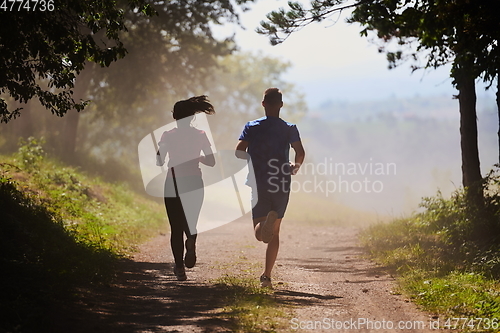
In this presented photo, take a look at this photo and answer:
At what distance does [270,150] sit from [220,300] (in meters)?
2.02

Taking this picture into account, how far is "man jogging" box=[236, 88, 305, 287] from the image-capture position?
683cm

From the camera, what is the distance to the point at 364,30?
8.48 m

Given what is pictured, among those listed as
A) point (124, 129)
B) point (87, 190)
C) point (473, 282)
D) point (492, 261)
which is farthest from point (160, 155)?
point (124, 129)

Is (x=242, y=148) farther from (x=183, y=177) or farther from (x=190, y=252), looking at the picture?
(x=190, y=252)

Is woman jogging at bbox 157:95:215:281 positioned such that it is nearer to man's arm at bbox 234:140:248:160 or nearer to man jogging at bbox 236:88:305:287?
man's arm at bbox 234:140:248:160

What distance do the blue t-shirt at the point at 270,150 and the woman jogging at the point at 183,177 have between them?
0.78 m

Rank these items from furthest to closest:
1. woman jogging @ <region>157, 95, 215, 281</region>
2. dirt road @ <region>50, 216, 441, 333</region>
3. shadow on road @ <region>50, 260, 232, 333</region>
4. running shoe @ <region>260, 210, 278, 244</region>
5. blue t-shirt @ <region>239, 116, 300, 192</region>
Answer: woman jogging @ <region>157, 95, 215, 281</region> → blue t-shirt @ <region>239, 116, 300, 192</region> → running shoe @ <region>260, 210, 278, 244</region> → dirt road @ <region>50, 216, 441, 333</region> → shadow on road @ <region>50, 260, 232, 333</region>

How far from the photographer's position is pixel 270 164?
22.5 feet

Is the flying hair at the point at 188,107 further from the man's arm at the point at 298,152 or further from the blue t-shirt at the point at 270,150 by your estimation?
the man's arm at the point at 298,152

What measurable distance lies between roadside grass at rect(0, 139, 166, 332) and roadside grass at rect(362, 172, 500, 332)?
13.7ft

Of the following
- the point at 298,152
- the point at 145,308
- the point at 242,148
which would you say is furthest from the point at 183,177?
the point at 145,308

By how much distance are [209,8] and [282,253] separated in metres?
13.3

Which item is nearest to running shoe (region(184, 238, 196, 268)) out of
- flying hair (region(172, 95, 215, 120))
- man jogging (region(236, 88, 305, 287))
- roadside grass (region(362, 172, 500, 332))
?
man jogging (region(236, 88, 305, 287))

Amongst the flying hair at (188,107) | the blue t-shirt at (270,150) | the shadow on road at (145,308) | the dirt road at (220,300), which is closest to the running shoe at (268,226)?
the blue t-shirt at (270,150)
